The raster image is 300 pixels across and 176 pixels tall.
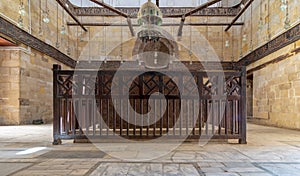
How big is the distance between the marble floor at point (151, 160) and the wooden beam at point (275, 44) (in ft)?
10.3

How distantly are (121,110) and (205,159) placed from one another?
4.48ft

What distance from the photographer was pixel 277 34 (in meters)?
6.34

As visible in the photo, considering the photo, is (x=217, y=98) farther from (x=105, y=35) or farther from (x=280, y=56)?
(x=105, y=35)

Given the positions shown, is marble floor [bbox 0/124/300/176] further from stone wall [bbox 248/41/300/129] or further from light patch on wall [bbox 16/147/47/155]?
stone wall [bbox 248/41/300/129]

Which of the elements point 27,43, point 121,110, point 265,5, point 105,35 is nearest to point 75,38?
point 105,35

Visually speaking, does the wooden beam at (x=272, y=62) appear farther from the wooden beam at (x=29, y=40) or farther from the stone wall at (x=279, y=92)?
the wooden beam at (x=29, y=40)

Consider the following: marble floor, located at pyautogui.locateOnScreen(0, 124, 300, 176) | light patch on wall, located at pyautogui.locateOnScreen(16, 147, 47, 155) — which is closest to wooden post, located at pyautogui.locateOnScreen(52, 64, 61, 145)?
marble floor, located at pyautogui.locateOnScreen(0, 124, 300, 176)

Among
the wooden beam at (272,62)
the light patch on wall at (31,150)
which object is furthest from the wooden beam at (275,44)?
the light patch on wall at (31,150)

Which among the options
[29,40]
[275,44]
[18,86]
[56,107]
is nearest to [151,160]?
[56,107]

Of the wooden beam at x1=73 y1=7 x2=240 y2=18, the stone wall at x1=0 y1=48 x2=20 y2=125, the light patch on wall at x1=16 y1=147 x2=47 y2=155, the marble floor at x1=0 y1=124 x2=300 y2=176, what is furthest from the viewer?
the wooden beam at x1=73 y1=7 x2=240 y2=18

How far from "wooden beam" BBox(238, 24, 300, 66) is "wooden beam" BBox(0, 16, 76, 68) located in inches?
254

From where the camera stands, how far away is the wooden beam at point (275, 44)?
542 cm

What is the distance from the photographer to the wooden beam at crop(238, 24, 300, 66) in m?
5.42

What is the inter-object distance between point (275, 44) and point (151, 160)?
5.42 metres
